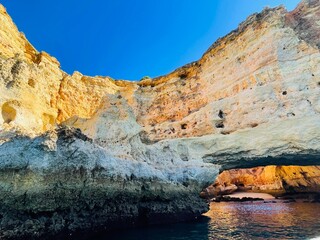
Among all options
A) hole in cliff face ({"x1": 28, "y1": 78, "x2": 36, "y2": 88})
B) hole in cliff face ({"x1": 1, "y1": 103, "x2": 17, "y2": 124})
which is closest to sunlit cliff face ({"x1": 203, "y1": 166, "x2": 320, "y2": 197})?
hole in cliff face ({"x1": 28, "y1": 78, "x2": 36, "y2": 88})

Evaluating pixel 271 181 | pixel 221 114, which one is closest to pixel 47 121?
pixel 221 114

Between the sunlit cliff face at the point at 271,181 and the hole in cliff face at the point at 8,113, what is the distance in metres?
31.5

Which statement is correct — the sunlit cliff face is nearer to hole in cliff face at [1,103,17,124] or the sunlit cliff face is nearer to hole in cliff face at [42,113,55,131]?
hole in cliff face at [42,113,55,131]

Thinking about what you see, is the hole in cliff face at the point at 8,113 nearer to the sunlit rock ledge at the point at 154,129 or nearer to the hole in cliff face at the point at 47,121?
the sunlit rock ledge at the point at 154,129

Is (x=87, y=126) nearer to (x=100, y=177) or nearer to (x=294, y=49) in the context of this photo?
(x=100, y=177)

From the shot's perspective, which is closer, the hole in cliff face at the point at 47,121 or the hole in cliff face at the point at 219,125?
the hole in cliff face at the point at 219,125

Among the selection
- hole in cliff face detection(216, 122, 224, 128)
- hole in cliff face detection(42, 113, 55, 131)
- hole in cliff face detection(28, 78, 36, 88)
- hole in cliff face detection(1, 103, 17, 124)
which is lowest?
hole in cliff face detection(216, 122, 224, 128)

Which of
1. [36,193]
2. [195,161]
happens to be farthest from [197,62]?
[36,193]

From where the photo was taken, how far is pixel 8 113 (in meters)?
16.2

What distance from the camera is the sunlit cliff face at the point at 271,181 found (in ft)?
105

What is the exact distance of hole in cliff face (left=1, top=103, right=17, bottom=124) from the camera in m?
15.9

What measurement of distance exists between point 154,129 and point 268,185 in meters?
29.4

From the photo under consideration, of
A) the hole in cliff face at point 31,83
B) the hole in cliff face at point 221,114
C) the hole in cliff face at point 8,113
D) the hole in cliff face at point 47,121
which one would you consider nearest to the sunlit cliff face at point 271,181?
the hole in cliff face at point 221,114

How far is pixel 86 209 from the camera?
42.0ft
